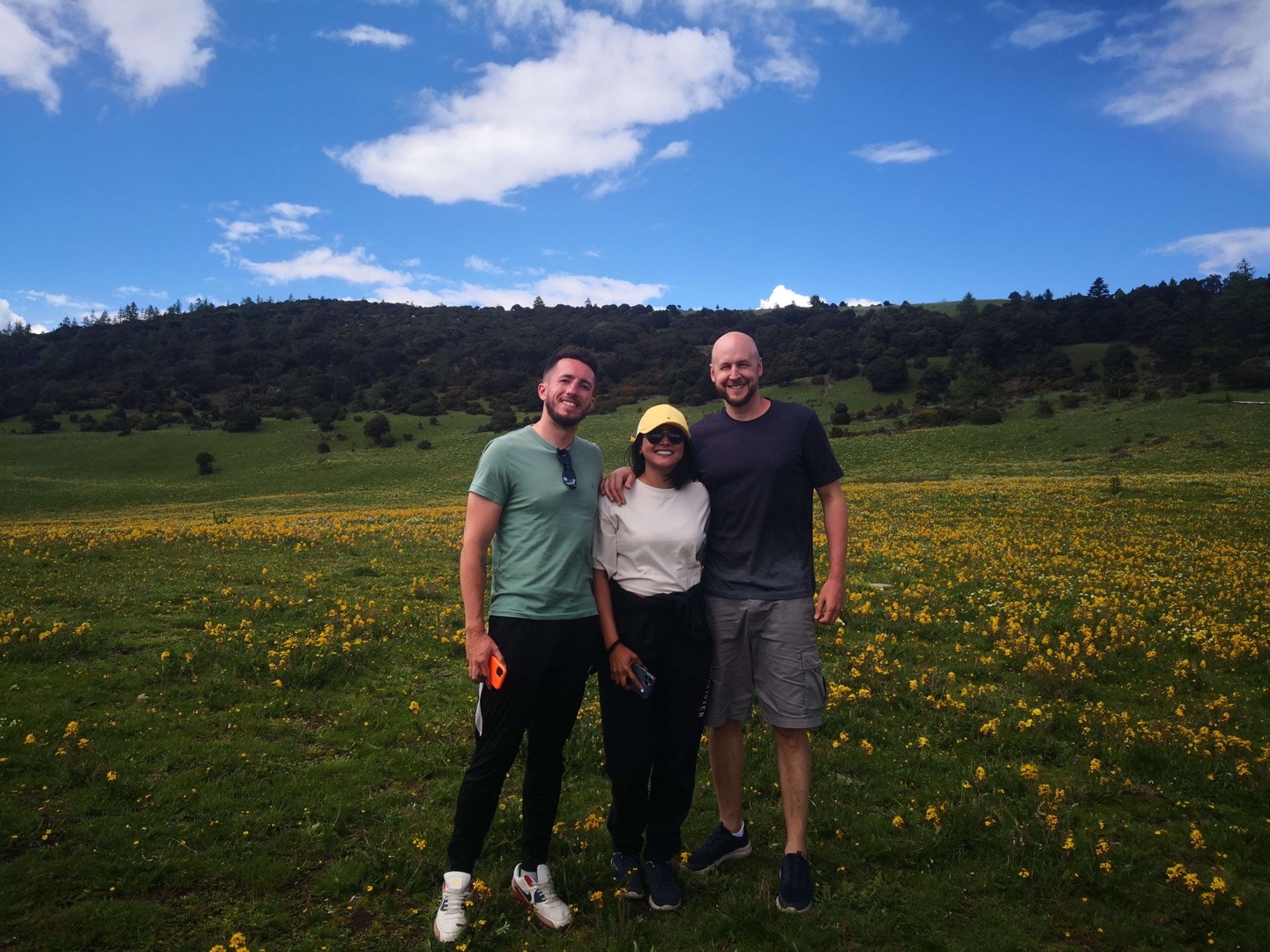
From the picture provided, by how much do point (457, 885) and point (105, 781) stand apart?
3.11 metres

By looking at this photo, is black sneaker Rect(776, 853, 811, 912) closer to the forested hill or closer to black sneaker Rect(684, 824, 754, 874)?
black sneaker Rect(684, 824, 754, 874)

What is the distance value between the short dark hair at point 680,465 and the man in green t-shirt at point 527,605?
298mm

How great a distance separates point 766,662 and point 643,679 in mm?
824

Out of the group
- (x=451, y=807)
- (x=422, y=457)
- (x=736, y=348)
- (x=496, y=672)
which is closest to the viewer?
(x=496, y=672)

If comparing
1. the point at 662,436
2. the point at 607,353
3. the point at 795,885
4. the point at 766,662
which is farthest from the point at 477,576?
the point at 607,353

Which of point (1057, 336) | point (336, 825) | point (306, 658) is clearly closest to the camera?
point (336, 825)

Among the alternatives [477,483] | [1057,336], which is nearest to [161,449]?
[477,483]

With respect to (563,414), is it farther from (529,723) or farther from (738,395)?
(529,723)

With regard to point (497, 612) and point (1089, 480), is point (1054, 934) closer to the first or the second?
point (497, 612)

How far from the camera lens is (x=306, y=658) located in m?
7.75

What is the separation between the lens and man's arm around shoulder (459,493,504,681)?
380 cm

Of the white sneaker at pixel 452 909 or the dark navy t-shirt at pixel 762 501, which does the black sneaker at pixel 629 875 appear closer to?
the white sneaker at pixel 452 909

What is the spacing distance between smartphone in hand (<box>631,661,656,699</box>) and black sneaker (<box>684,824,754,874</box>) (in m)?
1.24

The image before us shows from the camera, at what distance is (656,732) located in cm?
428
